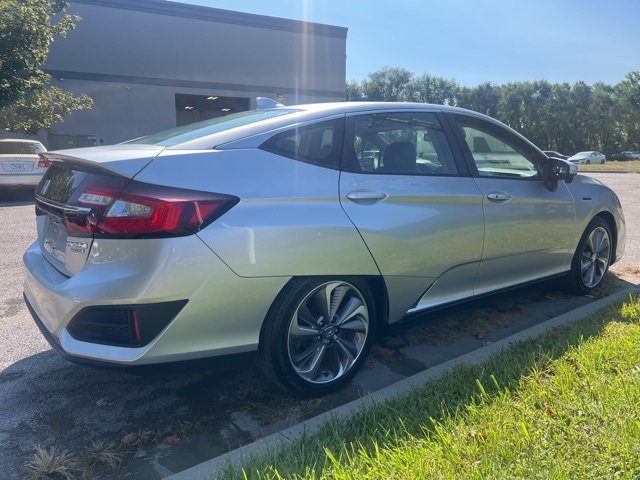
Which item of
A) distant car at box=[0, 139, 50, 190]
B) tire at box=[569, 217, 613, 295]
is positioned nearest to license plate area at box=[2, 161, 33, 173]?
distant car at box=[0, 139, 50, 190]

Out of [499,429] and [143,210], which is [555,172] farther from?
[143,210]

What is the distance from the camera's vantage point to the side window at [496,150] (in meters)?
4.02

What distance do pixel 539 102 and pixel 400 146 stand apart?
62967mm

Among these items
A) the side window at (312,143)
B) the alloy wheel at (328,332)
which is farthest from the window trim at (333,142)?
the alloy wheel at (328,332)

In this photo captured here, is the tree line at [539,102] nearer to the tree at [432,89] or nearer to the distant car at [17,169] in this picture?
the tree at [432,89]

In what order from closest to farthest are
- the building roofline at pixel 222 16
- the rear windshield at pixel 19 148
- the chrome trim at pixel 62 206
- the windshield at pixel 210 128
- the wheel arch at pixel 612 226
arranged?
the chrome trim at pixel 62 206 → the windshield at pixel 210 128 → the wheel arch at pixel 612 226 → the rear windshield at pixel 19 148 → the building roofline at pixel 222 16

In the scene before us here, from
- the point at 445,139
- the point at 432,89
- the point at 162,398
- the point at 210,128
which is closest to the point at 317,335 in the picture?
the point at 162,398

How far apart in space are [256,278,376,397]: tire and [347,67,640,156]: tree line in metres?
57.7

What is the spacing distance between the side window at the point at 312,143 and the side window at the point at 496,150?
1243mm

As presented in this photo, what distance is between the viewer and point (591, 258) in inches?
195

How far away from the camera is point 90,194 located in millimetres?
2576

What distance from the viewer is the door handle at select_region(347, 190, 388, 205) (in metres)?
3.07

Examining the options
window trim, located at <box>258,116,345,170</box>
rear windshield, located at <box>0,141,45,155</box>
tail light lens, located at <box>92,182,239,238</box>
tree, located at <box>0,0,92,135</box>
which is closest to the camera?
tail light lens, located at <box>92,182,239,238</box>

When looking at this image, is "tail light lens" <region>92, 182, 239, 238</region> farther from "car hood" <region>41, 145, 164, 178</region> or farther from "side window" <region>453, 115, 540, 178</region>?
"side window" <region>453, 115, 540, 178</region>
